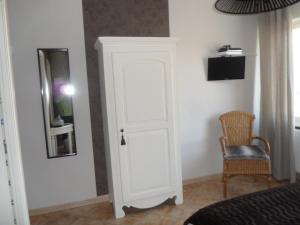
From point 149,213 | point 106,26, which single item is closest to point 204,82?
point 106,26

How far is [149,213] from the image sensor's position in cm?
281

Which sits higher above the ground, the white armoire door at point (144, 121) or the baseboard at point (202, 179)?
the white armoire door at point (144, 121)

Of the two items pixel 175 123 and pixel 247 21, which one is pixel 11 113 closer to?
pixel 175 123

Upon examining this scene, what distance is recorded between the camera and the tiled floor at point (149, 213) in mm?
2678

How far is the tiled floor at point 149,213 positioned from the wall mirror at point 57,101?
2.21ft

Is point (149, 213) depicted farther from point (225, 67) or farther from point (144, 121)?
point (225, 67)

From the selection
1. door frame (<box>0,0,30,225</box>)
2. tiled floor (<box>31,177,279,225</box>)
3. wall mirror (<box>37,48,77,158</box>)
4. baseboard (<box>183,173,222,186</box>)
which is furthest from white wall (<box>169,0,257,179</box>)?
door frame (<box>0,0,30,225</box>)

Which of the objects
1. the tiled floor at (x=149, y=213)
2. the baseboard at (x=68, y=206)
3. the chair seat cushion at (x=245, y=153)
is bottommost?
the tiled floor at (x=149, y=213)

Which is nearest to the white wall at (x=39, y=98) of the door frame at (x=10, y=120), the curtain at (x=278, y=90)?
the door frame at (x=10, y=120)

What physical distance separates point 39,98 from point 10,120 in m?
0.88

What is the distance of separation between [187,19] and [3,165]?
8.55ft

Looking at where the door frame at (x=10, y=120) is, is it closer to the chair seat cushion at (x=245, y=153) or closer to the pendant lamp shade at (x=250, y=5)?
the pendant lamp shade at (x=250, y=5)

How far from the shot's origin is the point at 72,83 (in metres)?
2.89

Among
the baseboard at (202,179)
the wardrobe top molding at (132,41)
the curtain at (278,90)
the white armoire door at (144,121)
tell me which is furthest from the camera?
the baseboard at (202,179)
